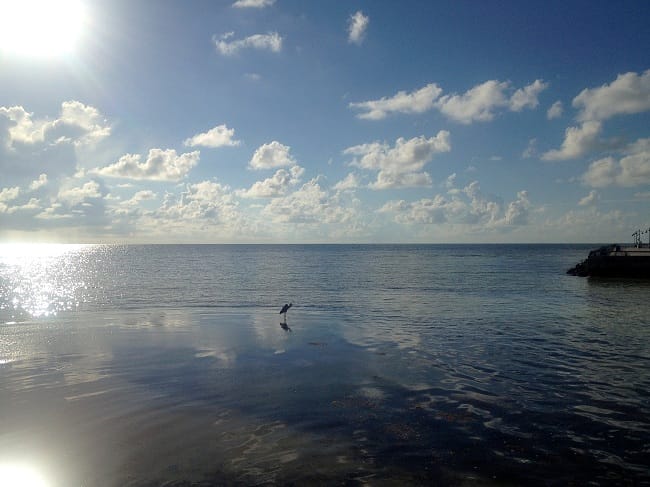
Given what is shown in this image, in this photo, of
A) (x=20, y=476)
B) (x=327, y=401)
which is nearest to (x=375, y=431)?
(x=327, y=401)

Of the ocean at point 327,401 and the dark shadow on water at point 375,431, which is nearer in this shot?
the dark shadow on water at point 375,431

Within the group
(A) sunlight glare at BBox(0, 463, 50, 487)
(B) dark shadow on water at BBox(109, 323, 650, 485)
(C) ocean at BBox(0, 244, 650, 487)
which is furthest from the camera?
(C) ocean at BBox(0, 244, 650, 487)

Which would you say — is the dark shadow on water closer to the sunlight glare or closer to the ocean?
the ocean

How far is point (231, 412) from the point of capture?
13.7m

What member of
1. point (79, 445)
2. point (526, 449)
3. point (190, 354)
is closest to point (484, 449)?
point (526, 449)

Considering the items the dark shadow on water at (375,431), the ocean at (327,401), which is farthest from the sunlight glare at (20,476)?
the dark shadow on water at (375,431)

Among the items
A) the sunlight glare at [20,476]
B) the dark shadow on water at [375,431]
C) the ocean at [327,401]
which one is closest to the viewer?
the sunlight glare at [20,476]

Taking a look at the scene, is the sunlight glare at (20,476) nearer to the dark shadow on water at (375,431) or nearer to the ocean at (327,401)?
the ocean at (327,401)

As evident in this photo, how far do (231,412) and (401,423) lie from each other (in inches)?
198

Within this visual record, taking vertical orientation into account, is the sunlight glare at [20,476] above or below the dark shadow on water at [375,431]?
below

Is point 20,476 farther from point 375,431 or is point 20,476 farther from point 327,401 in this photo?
point 375,431

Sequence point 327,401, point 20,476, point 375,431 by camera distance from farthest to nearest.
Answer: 1. point 327,401
2. point 375,431
3. point 20,476

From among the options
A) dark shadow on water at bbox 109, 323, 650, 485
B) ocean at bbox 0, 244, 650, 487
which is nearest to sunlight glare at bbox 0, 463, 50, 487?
ocean at bbox 0, 244, 650, 487

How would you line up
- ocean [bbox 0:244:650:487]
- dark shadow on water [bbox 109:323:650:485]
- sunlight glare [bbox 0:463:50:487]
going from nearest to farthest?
sunlight glare [bbox 0:463:50:487] → dark shadow on water [bbox 109:323:650:485] → ocean [bbox 0:244:650:487]
